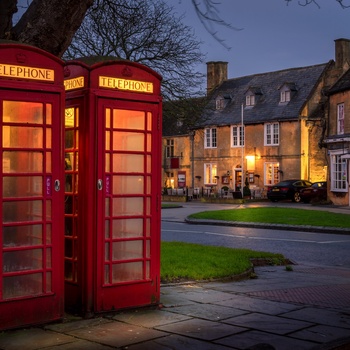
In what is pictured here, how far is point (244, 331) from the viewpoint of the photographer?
648cm

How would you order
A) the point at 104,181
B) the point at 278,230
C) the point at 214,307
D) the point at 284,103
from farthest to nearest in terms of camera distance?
1. the point at 284,103
2. the point at 278,230
3. the point at 214,307
4. the point at 104,181

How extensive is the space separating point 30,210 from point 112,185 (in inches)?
42.0

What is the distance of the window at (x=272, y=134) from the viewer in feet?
162

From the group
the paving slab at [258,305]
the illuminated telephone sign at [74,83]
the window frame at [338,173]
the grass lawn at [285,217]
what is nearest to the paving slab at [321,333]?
the paving slab at [258,305]

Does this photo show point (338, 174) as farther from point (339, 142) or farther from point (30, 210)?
point (30, 210)

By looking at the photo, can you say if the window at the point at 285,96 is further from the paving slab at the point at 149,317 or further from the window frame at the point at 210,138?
the paving slab at the point at 149,317

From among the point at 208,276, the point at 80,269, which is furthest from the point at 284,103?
the point at 80,269

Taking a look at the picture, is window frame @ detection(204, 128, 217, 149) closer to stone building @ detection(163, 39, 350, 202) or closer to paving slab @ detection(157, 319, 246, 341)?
stone building @ detection(163, 39, 350, 202)

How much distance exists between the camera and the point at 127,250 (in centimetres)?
737

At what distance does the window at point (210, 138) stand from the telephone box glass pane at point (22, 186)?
48623mm

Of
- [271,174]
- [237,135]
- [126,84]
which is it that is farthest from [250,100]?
[126,84]

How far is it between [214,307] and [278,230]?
14.5 meters

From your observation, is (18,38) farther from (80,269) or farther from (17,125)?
(80,269)

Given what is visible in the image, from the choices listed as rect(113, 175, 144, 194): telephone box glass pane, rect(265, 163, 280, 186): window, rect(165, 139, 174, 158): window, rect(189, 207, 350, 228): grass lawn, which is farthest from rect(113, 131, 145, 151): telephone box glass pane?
rect(165, 139, 174, 158): window
